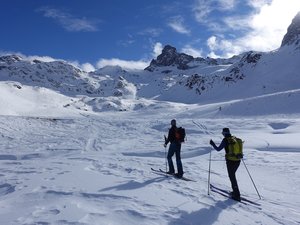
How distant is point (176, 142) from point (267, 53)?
136 m

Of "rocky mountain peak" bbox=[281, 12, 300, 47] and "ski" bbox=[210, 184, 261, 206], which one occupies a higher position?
"rocky mountain peak" bbox=[281, 12, 300, 47]

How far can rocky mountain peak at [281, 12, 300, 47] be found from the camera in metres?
137

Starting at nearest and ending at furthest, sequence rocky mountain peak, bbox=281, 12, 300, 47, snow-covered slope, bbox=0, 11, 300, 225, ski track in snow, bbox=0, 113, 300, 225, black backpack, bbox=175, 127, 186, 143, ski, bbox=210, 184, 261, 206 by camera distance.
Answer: ski track in snow, bbox=0, 113, 300, 225
snow-covered slope, bbox=0, 11, 300, 225
ski, bbox=210, 184, 261, 206
black backpack, bbox=175, 127, 186, 143
rocky mountain peak, bbox=281, 12, 300, 47

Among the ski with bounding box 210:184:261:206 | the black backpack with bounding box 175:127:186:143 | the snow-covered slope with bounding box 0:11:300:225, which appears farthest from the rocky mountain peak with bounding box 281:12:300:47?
the ski with bounding box 210:184:261:206

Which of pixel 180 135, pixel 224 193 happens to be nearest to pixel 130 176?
pixel 180 135

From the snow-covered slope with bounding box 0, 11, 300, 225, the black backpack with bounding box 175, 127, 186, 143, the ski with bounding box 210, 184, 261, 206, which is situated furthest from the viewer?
the black backpack with bounding box 175, 127, 186, 143

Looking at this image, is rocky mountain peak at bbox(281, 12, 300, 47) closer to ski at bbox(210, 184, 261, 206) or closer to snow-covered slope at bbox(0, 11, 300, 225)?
snow-covered slope at bbox(0, 11, 300, 225)

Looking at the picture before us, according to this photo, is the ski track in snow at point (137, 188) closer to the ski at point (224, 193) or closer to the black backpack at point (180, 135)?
the ski at point (224, 193)

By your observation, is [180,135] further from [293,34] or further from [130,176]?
[293,34]

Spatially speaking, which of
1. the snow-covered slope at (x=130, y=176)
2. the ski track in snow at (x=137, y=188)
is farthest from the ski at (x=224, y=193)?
the ski track in snow at (x=137, y=188)

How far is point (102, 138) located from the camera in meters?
29.7

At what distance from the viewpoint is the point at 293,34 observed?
145m

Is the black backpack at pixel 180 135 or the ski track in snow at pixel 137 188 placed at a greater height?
→ the black backpack at pixel 180 135

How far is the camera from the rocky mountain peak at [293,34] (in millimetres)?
137000
